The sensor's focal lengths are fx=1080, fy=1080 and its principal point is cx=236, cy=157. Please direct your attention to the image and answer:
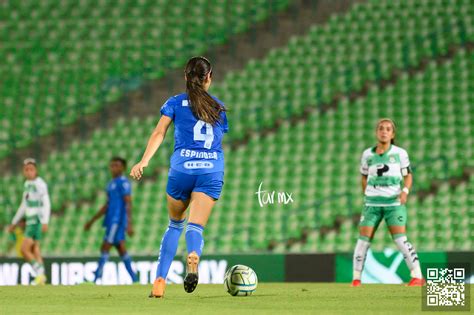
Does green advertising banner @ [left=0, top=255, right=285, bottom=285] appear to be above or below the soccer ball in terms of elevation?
above

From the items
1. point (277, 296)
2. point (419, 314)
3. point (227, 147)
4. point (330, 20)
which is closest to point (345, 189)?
point (227, 147)

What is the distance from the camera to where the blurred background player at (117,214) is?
16188 mm

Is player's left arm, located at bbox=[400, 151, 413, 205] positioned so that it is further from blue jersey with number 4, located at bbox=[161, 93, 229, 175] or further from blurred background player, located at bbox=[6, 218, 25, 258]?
blurred background player, located at bbox=[6, 218, 25, 258]

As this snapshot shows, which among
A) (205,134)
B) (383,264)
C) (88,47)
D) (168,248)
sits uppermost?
(88,47)

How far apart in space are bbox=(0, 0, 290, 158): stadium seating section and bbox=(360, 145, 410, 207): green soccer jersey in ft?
36.1

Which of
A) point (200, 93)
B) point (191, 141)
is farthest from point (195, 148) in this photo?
point (200, 93)

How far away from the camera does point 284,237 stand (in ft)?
59.0

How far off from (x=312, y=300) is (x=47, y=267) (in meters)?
8.30

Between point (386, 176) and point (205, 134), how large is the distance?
153 inches

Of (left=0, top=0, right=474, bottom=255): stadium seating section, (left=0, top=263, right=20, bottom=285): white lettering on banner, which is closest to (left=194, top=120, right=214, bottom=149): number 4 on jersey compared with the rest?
(left=0, top=263, right=20, bottom=285): white lettering on banner

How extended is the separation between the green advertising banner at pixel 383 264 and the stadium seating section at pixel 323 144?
2.21m

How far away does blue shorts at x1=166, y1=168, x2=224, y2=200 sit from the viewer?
8.74 metres

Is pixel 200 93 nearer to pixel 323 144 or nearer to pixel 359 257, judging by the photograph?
pixel 359 257

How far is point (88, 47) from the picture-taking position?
23.6m
